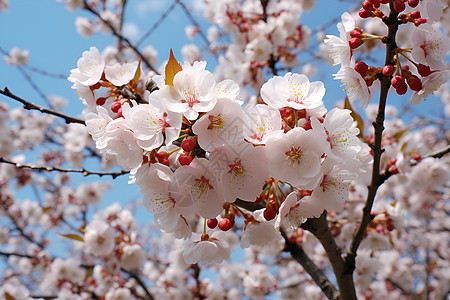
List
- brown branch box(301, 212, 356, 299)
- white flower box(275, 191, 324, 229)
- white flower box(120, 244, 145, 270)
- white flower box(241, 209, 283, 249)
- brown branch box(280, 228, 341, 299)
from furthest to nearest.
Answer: white flower box(120, 244, 145, 270) < brown branch box(280, 228, 341, 299) < brown branch box(301, 212, 356, 299) < white flower box(241, 209, 283, 249) < white flower box(275, 191, 324, 229)

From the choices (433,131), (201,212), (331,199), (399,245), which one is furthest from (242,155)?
(433,131)

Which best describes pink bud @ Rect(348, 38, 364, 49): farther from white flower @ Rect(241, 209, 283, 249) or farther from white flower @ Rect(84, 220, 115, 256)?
white flower @ Rect(84, 220, 115, 256)

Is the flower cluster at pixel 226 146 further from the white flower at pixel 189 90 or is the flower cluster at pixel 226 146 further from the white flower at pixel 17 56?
the white flower at pixel 17 56

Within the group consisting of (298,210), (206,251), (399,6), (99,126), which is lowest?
(206,251)

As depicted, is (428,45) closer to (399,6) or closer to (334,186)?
(399,6)

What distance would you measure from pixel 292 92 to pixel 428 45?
47 centimetres

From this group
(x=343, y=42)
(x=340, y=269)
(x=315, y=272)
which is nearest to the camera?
(x=343, y=42)

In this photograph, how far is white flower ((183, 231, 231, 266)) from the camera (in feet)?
3.70

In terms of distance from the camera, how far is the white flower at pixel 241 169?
863mm

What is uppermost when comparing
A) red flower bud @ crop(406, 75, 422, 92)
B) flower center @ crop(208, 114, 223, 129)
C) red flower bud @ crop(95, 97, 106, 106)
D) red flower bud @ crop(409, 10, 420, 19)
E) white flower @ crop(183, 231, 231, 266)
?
red flower bud @ crop(409, 10, 420, 19)

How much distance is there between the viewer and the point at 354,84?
107cm

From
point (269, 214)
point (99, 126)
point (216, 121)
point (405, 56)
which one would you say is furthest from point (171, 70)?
point (405, 56)

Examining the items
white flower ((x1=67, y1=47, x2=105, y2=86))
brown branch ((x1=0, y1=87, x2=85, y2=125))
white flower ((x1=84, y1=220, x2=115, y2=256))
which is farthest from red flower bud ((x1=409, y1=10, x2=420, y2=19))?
white flower ((x1=84, y1=220, x2=115, y2=256))

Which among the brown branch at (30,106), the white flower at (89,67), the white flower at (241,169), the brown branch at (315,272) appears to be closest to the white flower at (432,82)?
the white flower at (241,169)
